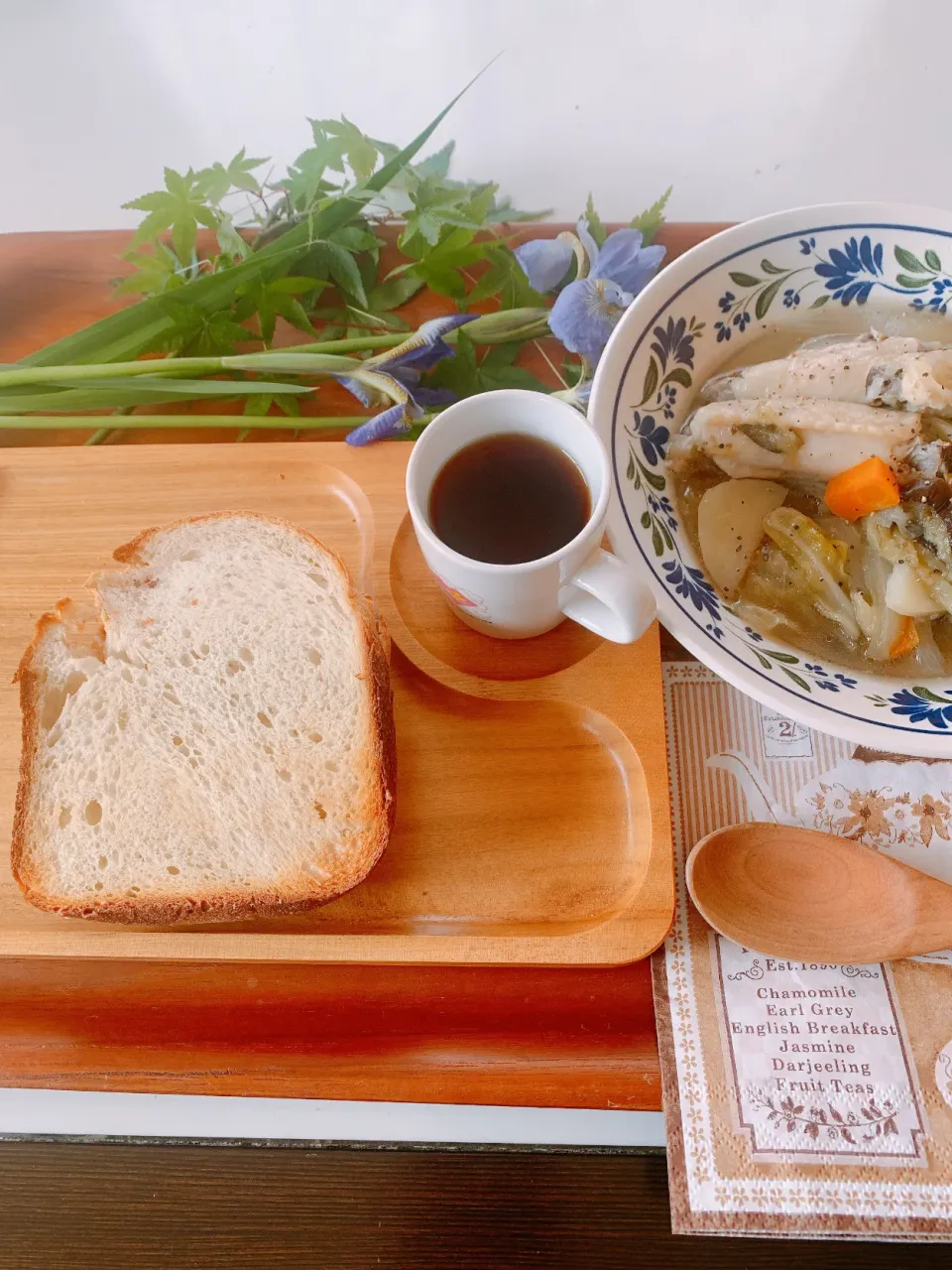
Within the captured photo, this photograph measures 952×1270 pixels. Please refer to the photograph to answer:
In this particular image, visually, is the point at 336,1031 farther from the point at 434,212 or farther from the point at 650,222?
the point at 650,222

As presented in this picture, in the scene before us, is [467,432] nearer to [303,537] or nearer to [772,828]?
[303,537]

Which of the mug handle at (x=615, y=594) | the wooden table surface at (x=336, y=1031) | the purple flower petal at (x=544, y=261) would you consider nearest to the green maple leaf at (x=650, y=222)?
the purple flower petal at (x=544, y=261)

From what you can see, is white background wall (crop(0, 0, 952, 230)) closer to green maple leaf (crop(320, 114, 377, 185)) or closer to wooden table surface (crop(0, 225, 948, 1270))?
green maple leaf (crop(320, 114, 377, 185))

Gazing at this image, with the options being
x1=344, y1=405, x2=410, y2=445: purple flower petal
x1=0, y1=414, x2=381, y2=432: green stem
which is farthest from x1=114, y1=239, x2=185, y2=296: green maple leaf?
x1=344, y1=405, x2=410, y2=445: purple flower petal

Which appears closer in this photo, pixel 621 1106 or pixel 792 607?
pixel 621 1106

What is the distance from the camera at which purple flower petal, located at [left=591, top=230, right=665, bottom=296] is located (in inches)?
57.9

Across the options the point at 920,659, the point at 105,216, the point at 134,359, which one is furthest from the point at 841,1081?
the point at 105,216

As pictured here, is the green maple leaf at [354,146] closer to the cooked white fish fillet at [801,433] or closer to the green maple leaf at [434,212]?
the green maple leaf at [434,212]

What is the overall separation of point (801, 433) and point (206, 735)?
1.05 meters

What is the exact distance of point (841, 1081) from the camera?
110cm

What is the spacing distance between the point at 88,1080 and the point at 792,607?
1.29m

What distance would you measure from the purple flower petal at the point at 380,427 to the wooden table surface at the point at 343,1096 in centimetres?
88

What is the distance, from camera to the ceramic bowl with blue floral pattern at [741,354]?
1137mm

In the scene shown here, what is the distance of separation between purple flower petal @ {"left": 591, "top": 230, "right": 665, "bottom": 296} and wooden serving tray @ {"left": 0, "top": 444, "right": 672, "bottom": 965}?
51cm
